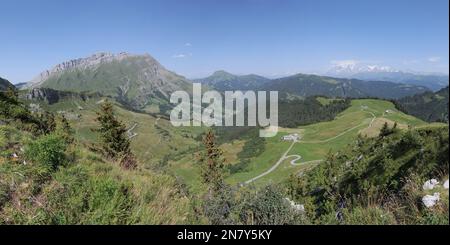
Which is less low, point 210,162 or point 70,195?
point 70,195

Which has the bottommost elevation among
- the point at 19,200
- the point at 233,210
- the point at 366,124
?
the point at 366,124

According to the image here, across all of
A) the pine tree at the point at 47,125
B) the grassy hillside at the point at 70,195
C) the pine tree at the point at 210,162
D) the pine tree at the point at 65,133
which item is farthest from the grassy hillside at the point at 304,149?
the grassy hillside at the point at 70,195

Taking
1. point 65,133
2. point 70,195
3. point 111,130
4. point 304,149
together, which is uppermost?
point 65,133

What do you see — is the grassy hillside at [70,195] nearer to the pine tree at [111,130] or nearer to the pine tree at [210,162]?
the pine tree at [111,130]

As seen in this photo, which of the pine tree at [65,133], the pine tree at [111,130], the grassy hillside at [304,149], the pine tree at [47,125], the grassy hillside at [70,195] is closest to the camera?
the grassy hillside at [70,195]

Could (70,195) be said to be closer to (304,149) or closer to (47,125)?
(47,125)

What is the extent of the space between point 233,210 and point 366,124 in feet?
626

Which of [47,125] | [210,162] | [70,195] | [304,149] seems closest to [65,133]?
[70,195]

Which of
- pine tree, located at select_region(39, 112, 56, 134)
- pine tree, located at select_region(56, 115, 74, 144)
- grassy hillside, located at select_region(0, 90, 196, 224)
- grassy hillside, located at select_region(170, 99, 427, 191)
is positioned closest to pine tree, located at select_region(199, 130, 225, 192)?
pine tree, located at select_region(39, 112, 56, 134)

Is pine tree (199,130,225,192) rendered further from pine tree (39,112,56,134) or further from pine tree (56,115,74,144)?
pine tree (56,115,74,144)
